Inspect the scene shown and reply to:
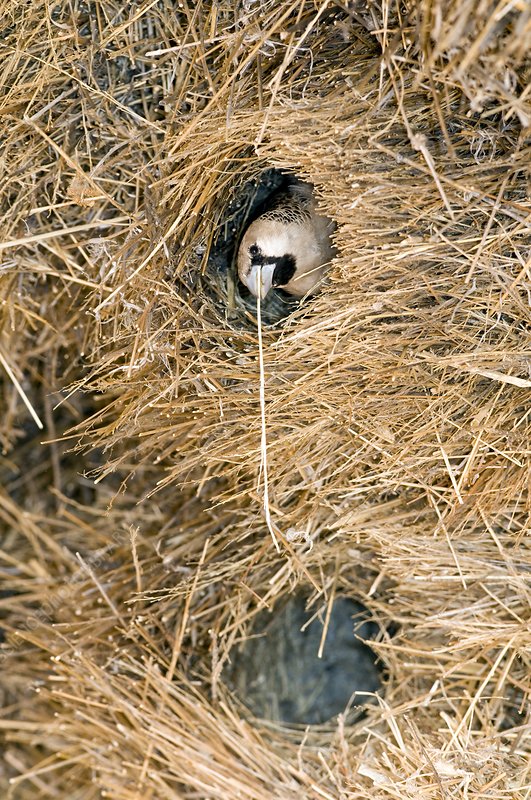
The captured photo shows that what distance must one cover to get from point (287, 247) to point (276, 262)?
0.03 m

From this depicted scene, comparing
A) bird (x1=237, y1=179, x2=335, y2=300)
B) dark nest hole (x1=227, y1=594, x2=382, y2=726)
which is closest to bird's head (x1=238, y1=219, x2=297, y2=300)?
bird (x1=237, y1=179, x2=335, y2=300)

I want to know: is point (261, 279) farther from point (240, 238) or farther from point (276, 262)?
point (240, 238)

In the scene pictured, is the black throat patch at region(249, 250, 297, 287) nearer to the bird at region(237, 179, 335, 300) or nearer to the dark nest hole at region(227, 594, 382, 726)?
the bird at region(237, 179, 335, 300)

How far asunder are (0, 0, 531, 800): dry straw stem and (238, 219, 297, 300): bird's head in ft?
0.20

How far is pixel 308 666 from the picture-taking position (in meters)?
1.54

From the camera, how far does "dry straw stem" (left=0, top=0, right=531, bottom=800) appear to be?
102 centimetres

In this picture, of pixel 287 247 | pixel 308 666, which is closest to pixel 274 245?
pixel 287 247

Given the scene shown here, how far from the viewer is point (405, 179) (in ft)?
3.37

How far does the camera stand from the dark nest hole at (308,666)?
149 centimetres

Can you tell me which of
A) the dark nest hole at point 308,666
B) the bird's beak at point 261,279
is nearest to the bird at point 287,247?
the bird's beak at point 261,279

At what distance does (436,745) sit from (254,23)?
1096 millimetres

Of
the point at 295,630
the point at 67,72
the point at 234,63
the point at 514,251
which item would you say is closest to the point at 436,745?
the point at 295,630

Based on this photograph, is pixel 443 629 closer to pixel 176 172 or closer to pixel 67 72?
pixel 176 172

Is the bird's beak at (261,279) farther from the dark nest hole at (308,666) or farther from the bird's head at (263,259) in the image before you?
the dark nest hole at (308,666)
